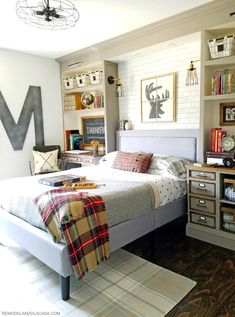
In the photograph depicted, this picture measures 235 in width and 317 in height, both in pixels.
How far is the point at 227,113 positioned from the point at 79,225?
223cm

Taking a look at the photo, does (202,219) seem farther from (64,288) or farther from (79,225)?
(64,288)

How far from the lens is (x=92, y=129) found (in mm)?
4742

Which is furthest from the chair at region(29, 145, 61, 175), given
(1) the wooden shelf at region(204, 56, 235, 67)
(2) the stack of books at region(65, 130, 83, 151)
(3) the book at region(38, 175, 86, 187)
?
(1) the wooden shelf at region(204, 56, 235, 67)

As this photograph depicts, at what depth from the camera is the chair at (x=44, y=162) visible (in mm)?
4238

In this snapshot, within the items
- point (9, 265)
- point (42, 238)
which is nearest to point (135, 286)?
point (42, 238)

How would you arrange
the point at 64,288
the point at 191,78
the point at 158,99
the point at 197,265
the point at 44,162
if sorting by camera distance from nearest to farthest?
the point at 64,288
the point at 197,265
the point at 191,78
the point at 158,99
the point at 44,162

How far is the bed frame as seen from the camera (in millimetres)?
1939

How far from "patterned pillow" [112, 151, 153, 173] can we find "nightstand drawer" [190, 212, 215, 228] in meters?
0.81

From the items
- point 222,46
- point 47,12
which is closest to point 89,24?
point 47,12

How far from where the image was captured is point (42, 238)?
2.05 meters

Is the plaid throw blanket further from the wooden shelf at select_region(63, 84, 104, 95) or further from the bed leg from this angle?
the wooden shelf at select_region(63, 84, 104, 95)

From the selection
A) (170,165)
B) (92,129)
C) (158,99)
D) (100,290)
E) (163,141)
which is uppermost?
(158,99)

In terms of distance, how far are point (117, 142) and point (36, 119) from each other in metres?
1.53

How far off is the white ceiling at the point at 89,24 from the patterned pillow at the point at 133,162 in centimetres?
169
